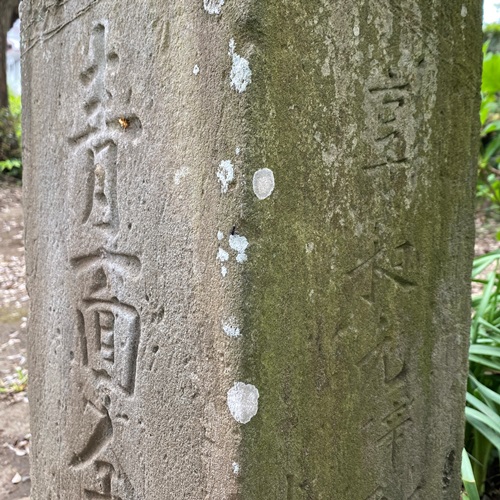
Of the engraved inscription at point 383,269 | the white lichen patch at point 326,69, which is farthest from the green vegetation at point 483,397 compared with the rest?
the white lichen patch at point 326,69

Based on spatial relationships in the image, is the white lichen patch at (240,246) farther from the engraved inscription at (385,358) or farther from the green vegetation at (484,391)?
the green vegetation at (484,391)

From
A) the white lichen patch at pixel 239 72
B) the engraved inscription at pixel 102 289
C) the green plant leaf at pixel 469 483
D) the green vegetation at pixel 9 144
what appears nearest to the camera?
the white lichen patch at pixel 239 72

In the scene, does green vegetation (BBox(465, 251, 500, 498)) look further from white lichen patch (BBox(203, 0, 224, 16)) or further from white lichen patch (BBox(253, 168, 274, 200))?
white lichen patch (BBox(203, 0, 224, 16))

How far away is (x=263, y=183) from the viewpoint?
901mm

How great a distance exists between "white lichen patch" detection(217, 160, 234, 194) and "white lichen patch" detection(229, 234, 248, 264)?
80mm

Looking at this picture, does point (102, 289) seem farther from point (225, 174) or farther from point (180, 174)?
point (225, 174)

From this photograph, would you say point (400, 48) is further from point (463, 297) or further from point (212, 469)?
point (212, 469)

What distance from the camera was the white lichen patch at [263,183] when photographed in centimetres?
89

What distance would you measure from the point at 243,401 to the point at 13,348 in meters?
2.97

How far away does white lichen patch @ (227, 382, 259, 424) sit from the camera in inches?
35.8

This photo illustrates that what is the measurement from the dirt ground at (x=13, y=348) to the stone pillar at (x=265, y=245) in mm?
980

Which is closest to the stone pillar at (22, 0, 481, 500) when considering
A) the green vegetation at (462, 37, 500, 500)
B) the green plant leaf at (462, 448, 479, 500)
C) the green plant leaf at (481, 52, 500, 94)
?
the green plant leaf at (462, 448, 479, 500)

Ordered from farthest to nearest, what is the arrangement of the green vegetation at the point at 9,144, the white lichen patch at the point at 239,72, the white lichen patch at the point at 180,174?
the green vegetation at the point at 9,144
the white lichen patch at the point at 180,174
the white lichen patch at the point at 239,72

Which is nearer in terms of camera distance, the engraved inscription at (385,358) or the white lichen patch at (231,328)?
the white lichen patch at (231,328)
